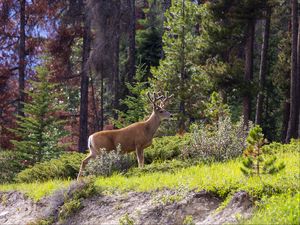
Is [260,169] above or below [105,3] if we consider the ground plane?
below

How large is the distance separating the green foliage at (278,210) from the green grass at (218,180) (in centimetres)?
32

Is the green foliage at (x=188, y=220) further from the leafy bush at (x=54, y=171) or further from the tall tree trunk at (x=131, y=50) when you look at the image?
the tall tree trunk at (x=131, y=50)

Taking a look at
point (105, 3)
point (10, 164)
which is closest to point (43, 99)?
point (10, 164)

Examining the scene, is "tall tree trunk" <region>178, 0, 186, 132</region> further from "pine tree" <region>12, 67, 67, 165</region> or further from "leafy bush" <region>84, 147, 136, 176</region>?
"leafy bush" <region>84, 147, 136, 176</region>

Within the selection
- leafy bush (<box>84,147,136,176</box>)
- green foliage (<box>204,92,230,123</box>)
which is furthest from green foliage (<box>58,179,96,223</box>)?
green foliage (<box>204,92,230,123</box>)

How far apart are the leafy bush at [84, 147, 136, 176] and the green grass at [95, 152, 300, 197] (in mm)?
624

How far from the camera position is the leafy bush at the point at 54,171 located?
1519 cm

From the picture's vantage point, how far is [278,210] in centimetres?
805

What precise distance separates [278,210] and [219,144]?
5388 mm

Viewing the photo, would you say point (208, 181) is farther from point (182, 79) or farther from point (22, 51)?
point (22, 51)

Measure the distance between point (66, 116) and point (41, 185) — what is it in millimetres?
15892

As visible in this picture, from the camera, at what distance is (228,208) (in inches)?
356

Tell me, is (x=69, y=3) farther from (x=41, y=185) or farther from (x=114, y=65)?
(x=41, y=185)

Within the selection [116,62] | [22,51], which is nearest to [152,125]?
[22,51]
